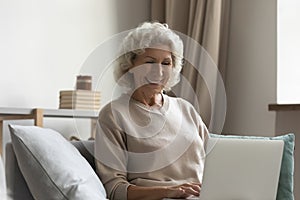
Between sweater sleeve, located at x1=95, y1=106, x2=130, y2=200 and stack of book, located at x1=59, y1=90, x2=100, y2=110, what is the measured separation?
89 cm

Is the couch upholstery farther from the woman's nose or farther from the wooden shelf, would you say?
the wooden shelf

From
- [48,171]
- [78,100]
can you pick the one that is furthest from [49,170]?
[78,100]

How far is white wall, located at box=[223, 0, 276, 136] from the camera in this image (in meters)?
3.11

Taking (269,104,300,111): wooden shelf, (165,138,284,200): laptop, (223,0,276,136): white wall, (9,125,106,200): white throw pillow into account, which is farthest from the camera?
(223,0,276,136): white wall

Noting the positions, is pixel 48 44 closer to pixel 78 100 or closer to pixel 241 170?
pixel 78 100

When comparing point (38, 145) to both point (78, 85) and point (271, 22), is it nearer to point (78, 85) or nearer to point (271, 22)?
point (78, 85)

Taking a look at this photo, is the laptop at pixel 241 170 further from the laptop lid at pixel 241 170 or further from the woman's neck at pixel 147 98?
the woman's neck at pixel 147 98

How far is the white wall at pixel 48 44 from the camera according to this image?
3012 mm

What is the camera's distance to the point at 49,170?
178 cm

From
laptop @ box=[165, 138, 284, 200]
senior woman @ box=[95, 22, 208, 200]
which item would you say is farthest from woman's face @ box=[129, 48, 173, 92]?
laptop @ box=[165, 138, 284, 200]

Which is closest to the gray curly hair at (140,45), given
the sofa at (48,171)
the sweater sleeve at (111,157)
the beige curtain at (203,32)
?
the sweater sleeve at (111,157)

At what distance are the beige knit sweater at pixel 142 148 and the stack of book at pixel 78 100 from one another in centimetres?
82

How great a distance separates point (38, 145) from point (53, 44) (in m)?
1.46

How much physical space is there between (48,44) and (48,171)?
4.94 feet
